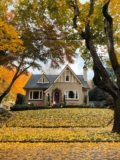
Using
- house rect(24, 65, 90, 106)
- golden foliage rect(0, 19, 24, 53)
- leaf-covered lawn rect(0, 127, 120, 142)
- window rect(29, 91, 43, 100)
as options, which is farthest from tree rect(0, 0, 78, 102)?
window rect(29, 91, 43, 100)

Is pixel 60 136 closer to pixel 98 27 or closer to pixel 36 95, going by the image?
pixel 98 27

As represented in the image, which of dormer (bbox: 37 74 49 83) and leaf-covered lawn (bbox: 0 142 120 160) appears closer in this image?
leaf-covered lawn (bbox: 0 142 120 160)

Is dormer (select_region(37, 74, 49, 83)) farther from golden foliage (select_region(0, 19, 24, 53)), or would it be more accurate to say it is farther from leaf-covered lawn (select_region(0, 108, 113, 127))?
golden foliage (select_region(0, 19, 24, 53))

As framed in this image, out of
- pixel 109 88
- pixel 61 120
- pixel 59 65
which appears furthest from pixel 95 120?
pixel 59 65

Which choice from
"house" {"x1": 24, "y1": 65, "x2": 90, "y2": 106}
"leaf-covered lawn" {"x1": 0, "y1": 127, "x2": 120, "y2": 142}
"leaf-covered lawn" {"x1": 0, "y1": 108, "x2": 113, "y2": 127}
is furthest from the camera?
"house" {"x1": 24, "y1": 65, "x2": 90, "y2": 106}

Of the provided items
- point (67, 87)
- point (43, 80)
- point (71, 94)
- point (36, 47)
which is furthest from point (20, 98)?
point (36, 47)

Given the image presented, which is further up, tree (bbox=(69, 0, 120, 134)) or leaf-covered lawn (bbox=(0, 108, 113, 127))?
tree (bbox=(69, 0, 120, 134))

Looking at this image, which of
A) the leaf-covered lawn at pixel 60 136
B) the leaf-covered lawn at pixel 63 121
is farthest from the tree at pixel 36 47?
the leaf-covered lawn at pixel 60 136

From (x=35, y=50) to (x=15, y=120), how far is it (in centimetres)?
741

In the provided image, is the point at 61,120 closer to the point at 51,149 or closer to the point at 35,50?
the point at 35,50

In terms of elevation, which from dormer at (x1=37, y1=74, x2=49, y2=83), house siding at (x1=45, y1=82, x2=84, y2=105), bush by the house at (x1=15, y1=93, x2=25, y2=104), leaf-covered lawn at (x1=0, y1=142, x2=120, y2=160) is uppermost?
dormer at (x1=37, y1=74, x2=49, y2=83)

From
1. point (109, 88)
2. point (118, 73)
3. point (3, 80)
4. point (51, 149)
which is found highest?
point (3, 80)

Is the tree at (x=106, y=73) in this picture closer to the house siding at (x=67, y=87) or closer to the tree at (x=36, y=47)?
the tree at (x=36, y=47)

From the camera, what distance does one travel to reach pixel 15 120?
A: 56.5 ft
